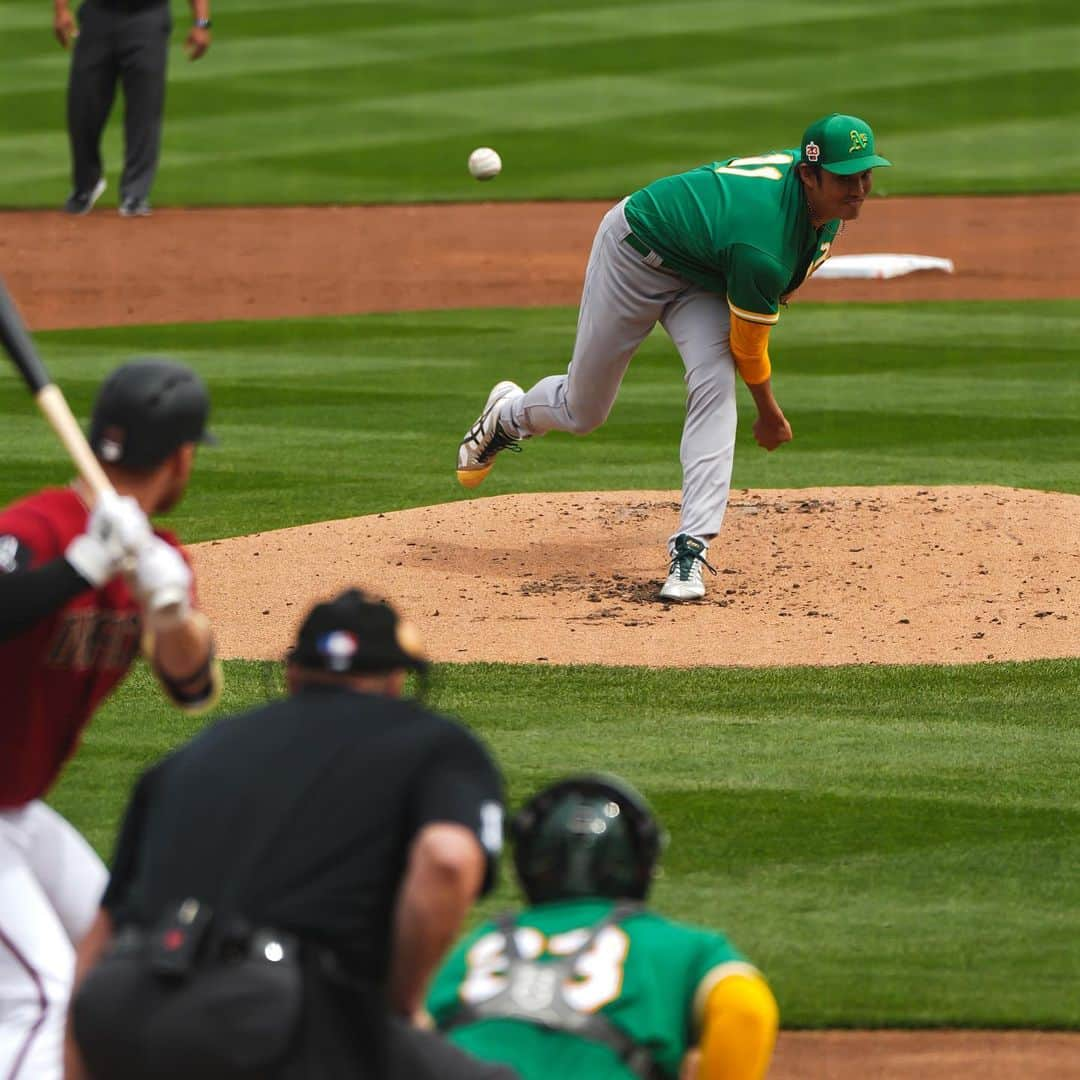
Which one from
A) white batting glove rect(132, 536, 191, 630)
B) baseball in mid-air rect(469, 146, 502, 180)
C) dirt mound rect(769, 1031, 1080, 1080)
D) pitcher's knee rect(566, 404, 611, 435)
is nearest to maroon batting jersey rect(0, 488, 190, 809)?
white batting glove rect(132, 536, 191, 630)

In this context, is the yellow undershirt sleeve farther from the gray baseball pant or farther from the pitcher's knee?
the pitcher's knee

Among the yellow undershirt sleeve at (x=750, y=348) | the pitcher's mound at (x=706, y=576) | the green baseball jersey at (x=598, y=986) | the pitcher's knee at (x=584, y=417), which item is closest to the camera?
the green baseball jersey at (x=598, y=986)

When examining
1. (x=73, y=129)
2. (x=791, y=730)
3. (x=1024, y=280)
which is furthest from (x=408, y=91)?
(x=791, y=730)

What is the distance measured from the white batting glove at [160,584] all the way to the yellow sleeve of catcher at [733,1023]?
1.22m

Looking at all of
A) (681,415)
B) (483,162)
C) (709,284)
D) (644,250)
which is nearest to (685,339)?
(709,284)

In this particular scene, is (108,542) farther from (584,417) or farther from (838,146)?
(584,417)

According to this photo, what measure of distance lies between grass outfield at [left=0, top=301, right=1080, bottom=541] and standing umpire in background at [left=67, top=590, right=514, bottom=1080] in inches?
283

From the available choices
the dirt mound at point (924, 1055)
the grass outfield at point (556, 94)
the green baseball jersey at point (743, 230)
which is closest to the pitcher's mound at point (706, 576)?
the green baseball jersey at point (743, 230)

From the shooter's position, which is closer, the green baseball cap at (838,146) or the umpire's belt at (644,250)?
the green baseball cap at (838,146)

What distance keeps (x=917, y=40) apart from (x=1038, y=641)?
26.4 m

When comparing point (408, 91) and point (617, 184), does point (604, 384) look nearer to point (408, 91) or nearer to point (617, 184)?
point (617, 184)

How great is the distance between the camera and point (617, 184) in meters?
23.8

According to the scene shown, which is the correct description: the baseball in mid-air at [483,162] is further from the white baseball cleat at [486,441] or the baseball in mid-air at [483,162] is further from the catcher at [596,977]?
the catcher at [596,977]

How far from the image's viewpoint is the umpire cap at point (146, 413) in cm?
425
